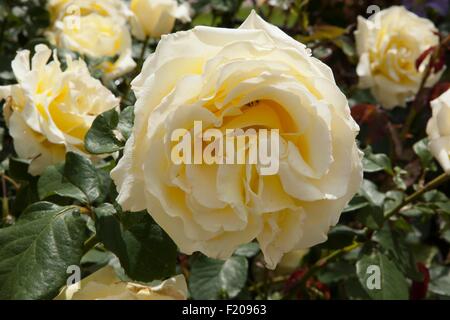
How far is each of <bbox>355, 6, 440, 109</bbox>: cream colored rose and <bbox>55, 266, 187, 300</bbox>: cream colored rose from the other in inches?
32.1

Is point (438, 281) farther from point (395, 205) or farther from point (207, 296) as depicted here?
point (207, 296)

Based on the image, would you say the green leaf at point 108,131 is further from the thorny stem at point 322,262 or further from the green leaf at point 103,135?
the thorny stem at point 322,262

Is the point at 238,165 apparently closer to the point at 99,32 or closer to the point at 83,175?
the point at 83,175

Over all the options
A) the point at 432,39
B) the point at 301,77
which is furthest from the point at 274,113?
the point at 432,39

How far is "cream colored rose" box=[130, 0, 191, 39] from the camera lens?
130cm

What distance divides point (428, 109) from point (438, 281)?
490 mm

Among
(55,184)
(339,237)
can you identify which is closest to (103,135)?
(55,184)

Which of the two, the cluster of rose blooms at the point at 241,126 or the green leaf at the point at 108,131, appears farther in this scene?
the green leaf at the point at 108,131

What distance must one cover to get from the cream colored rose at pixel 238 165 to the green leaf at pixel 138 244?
0.36 ft

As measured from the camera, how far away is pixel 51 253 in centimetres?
78

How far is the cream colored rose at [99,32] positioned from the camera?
1271 mm

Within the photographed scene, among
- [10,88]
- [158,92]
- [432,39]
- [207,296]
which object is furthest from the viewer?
[432,39]

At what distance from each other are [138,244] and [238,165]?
0.58 feet

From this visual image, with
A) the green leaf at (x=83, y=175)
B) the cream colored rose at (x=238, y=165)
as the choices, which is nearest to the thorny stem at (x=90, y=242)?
the green leaf at (x=83, y=175)
